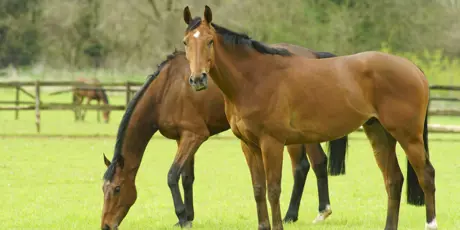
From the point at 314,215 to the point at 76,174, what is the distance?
18.5ft

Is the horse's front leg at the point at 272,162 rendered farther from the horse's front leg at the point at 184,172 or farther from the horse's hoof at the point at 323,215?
the horse's hoof at the point at 323,215

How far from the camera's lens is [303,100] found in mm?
7164

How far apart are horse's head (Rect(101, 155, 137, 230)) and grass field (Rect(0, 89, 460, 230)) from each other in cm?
41

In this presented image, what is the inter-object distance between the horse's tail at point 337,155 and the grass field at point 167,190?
42 cm

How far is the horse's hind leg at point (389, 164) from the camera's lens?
7535 mm

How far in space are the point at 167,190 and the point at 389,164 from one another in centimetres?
474

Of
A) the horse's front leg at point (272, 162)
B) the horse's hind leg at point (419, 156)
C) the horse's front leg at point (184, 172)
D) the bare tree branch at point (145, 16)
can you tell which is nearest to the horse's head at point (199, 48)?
the horse's front leg at point (272, 162)

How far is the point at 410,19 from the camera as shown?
4453cm

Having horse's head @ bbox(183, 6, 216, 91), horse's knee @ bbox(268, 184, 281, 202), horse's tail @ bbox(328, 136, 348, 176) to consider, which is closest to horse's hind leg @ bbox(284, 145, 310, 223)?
horse's tail @ bbox(328, 136, 348, 176)

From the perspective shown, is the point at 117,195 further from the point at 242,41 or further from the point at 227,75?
the point at 242,41

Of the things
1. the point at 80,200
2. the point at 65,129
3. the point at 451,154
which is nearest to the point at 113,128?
the point at 65,129

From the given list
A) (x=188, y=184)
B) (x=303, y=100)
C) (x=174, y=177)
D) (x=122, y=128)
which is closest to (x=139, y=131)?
(x=122, y=128)

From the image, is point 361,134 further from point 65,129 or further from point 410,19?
point 410,19

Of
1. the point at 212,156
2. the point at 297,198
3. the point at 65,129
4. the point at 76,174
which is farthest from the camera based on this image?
the point at 65,129
